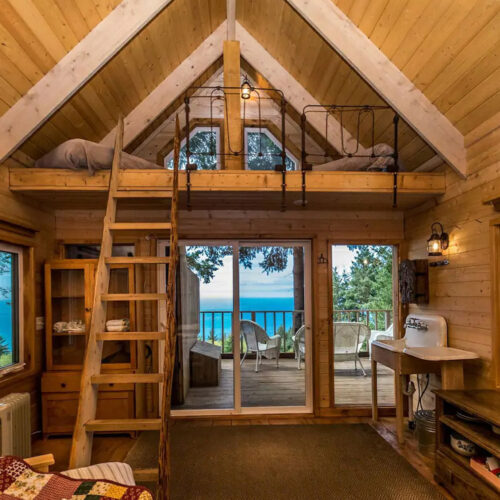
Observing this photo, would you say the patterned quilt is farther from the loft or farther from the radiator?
the radiator

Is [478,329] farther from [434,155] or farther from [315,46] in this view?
[315,46]

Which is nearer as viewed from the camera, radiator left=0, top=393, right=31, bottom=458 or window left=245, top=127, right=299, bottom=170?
radiator left=0, top=393, right=31, bottom=458

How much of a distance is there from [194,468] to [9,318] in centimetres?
199

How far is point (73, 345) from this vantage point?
3.68 m

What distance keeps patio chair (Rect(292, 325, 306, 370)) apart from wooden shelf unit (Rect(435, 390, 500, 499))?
5.42 ft

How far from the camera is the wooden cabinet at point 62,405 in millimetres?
3443

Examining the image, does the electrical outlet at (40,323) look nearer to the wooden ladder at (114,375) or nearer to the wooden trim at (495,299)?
the wooden ladder at (114,375)

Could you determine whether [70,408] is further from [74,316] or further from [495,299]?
[495,299]

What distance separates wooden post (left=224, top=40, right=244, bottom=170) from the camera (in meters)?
3.26

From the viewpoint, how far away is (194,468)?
2867 millimetres

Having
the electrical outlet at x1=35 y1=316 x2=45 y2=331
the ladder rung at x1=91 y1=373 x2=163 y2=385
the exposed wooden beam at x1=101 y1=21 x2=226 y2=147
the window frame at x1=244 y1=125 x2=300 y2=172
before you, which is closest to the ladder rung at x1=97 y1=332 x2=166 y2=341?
the ladder rung at x1=91 y1=373 x2=163 y2=385

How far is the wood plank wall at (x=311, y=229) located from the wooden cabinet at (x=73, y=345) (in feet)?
1.66

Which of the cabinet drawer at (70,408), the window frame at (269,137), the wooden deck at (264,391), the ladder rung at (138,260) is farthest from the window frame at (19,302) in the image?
the window frame at (269,137)

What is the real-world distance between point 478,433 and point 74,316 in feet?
11.3
